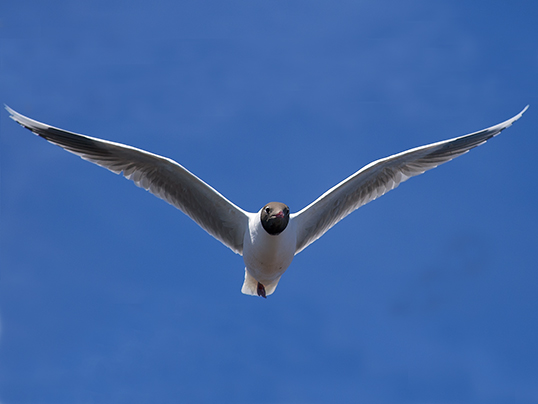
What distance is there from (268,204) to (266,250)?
2.12ft

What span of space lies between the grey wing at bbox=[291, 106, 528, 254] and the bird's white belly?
589 mm

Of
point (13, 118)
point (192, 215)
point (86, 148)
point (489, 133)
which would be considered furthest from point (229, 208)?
point (489, 133)

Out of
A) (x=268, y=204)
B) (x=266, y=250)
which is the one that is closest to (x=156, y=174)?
(x=268, y=204)

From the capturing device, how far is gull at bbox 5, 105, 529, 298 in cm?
861

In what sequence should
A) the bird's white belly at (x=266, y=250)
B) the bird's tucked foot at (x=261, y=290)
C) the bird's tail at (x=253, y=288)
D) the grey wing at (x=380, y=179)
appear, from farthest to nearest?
the bird's tail at (x=253, y=288)
the bird's tucked foot at (x=261, y=290)
the grey wing at (x=380, y=179)
the bird's white belly at (x=266, y=250)

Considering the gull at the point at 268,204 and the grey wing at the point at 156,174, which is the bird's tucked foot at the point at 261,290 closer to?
the gull at the point at 268,204

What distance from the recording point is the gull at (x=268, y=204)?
28.2 feet

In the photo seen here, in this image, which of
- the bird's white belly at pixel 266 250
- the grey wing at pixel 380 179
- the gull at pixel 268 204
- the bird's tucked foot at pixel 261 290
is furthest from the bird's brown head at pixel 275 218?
the bird's tucked foot at pixel 261 290

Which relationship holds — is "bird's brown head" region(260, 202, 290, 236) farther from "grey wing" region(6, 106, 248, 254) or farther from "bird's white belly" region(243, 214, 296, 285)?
"grey wing" region(6, 106, 248, 254)

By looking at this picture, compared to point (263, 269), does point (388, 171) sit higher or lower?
higher

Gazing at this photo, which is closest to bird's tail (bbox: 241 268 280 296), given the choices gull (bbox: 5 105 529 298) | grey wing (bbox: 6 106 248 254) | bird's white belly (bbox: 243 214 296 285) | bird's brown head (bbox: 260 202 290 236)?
gull (bbox: 5 105 529 298)

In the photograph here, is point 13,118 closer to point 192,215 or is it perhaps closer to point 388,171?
point 192,215

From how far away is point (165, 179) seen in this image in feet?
29.6

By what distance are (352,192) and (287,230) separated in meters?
1.49
